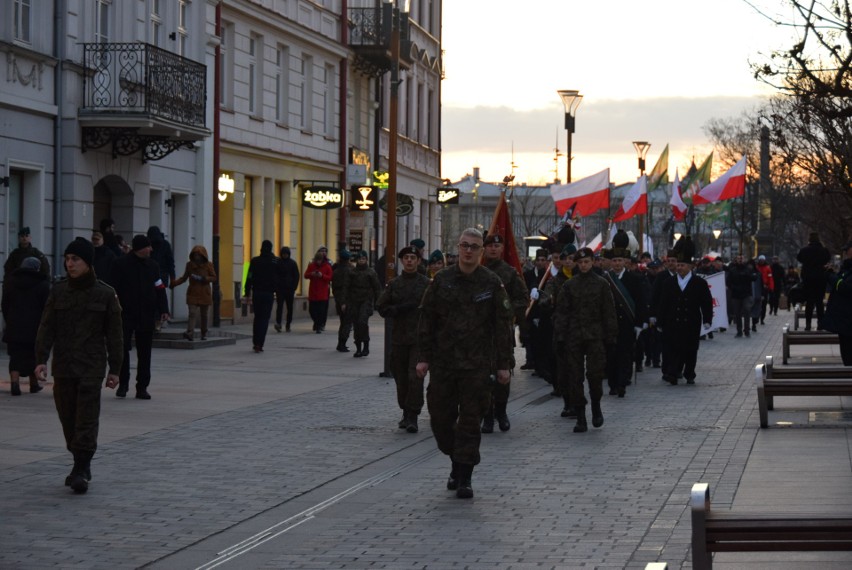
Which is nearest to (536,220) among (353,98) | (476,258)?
(353,98)

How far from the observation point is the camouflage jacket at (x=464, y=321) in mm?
11031

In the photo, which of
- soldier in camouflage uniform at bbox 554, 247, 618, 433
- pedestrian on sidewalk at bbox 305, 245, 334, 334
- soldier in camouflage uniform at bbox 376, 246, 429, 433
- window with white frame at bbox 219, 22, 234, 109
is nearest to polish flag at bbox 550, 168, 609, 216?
pedestrian on sidewalk at bbox 305, 245, 334, 334

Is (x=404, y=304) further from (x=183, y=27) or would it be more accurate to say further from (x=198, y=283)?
(x=183, y=27)

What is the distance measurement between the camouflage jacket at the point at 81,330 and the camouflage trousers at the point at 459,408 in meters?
2.18

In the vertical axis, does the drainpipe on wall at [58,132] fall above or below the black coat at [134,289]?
above

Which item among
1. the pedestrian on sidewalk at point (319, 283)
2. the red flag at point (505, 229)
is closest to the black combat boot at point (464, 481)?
the red flag at point (505, 229)

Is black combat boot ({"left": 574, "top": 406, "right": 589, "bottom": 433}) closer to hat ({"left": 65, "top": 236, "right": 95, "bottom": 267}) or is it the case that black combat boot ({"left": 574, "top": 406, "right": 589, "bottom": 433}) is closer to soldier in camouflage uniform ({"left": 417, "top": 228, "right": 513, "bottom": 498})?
soldier in camouflage uniform ({"left": 417, "top": 228, "right": 513, "bottom": 498})

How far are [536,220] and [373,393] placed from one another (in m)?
121

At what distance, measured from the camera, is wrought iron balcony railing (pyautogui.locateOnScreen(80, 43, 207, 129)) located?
2714 cm

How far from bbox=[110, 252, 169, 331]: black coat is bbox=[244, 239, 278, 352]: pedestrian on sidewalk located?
8533mm

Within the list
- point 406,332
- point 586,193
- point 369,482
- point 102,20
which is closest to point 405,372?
point 406,332

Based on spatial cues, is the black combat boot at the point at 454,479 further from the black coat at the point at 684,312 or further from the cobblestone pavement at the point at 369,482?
the black coat at the point at 684,312

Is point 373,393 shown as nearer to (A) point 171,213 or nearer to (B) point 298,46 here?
(A) point 171,213

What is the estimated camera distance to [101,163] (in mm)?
27844
